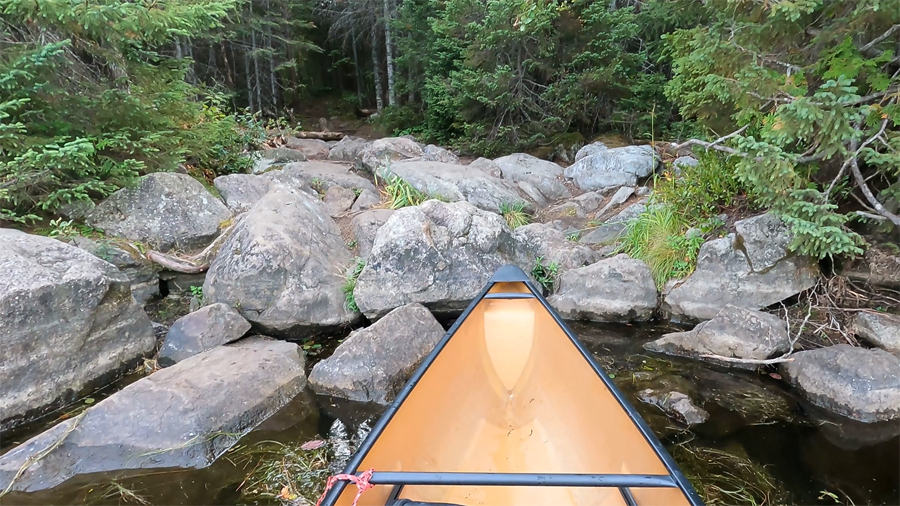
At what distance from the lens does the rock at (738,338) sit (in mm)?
3652

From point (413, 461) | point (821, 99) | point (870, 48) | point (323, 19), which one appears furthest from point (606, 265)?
point (323, 19)

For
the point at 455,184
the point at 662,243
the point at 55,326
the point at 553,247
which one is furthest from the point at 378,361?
the point at 455,184

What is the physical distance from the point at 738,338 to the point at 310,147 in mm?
10160

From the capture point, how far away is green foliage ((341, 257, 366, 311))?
4547mm

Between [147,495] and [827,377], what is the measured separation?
4.29 metres

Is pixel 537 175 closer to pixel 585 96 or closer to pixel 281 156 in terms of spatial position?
pixel 585 96

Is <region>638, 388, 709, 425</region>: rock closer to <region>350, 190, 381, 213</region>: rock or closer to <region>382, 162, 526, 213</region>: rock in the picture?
<region>382, 162, 526, 213</region>: rock

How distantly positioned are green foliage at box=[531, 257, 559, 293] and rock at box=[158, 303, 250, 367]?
2933mm

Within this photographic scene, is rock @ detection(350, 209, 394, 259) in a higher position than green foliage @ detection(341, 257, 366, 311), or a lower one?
higher

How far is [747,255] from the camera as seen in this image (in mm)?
4324

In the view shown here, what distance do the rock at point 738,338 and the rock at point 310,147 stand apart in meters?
8.76

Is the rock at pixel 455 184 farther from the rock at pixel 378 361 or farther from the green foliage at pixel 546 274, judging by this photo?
the rock at pixel 378 361

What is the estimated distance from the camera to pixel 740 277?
431 centimetres

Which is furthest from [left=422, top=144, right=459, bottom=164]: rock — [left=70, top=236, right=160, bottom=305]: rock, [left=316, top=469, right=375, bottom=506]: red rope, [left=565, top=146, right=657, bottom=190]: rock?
[left=316, top=469, right=375, bottom=506]: red rope
